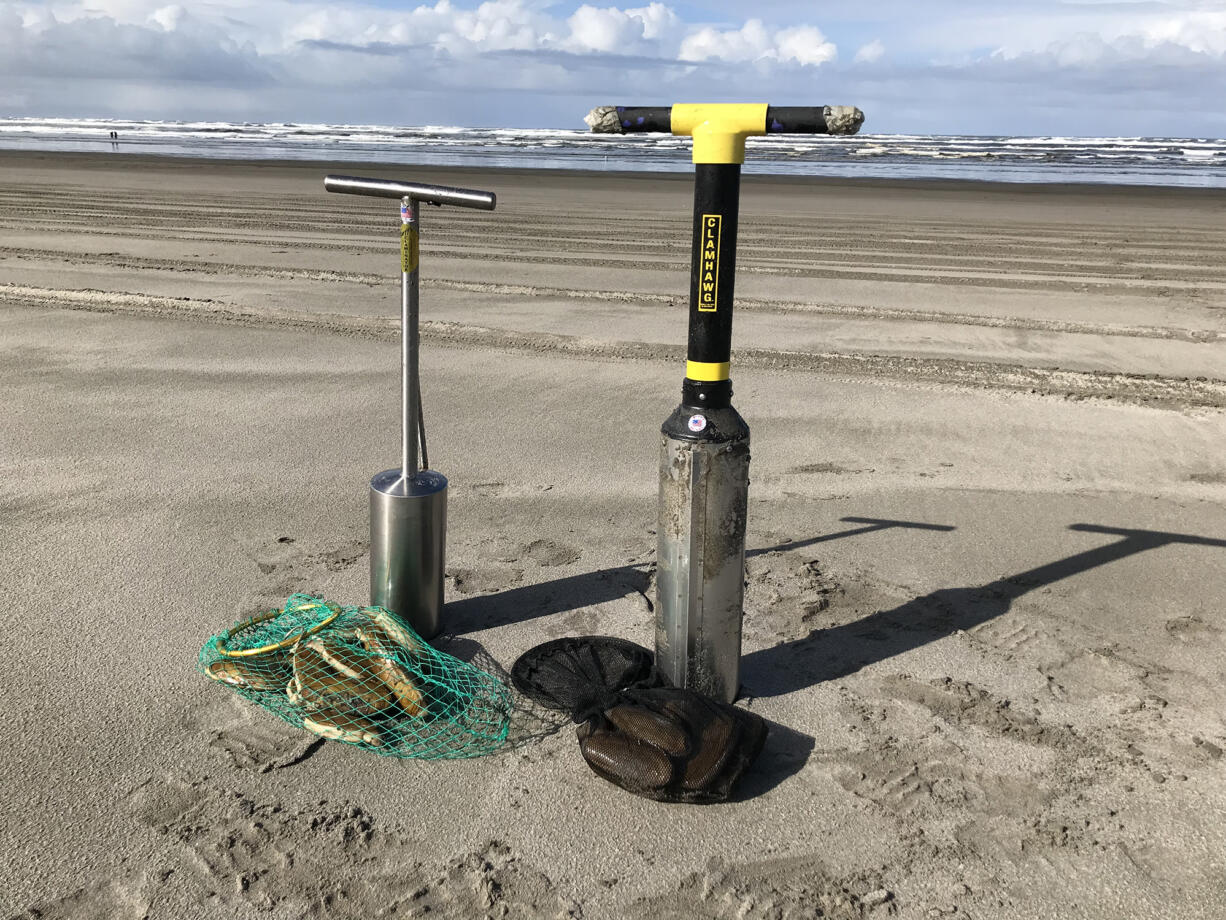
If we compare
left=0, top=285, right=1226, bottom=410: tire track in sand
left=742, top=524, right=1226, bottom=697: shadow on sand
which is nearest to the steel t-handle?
left=742, top=524, right=1226, bottom=697: shadow on sand

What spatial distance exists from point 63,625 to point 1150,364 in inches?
316

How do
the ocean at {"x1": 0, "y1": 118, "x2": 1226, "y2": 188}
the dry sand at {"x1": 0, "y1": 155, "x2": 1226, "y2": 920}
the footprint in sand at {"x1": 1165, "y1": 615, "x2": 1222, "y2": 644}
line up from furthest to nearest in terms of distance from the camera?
1. the ocean at {"x1": 0, "y1": 118, "x2": 1226, "y2": 188}
2. the footprint in sand at {"x1": 1165, "y1": 615, "x2": 1222, "y2": 644}
3. the dry sand at {"x1": 0, "y1": 155, "x2": 1226, "y2": 920}

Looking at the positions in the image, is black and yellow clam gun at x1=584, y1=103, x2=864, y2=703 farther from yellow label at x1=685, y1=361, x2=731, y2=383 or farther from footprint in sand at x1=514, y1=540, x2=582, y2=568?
footprint in sand at x1=514, y1=540, x2=582, y2=568

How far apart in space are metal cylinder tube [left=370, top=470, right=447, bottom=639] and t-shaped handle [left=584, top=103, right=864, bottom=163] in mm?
1592

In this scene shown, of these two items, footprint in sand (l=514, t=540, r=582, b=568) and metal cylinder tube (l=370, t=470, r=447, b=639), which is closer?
metal cylinder tube (l=370, t=470, r=447, b=639)

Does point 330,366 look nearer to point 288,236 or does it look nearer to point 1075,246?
point 288,236

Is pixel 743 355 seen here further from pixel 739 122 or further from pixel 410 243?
pixel 739 122

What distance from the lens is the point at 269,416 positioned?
6.81m

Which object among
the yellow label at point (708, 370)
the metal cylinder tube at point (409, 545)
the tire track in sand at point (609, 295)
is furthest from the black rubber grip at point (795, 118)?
the tire track in sand at point (609, 295)

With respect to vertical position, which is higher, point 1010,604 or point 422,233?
point 422,233

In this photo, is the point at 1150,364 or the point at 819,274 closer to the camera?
the point at 1150,364

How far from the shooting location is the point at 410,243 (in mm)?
3660

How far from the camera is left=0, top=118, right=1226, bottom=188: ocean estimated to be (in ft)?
125

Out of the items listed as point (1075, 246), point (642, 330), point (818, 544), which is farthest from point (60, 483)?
point (1075, 246)
